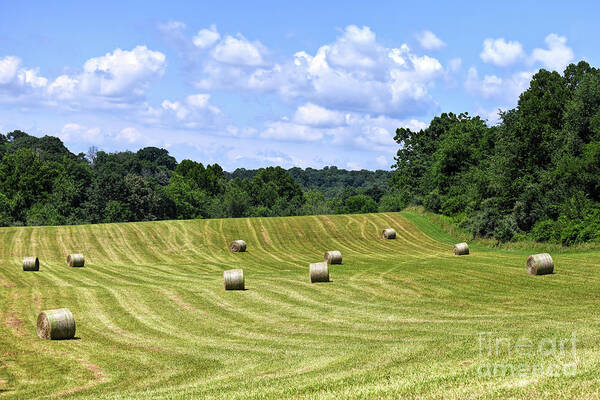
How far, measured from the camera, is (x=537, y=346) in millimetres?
16578

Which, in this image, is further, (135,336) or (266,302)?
(266,302)

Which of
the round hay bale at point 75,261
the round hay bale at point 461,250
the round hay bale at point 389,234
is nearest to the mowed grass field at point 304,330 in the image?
the round hay bale at point 75,261

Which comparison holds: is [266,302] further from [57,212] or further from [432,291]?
[57,212]

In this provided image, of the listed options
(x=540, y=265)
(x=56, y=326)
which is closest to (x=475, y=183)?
(x=540, y=265)

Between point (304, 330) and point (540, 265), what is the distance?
19436 millimetres

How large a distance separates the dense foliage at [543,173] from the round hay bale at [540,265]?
20462 millimetres

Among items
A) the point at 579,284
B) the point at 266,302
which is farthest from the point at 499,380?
the point at 579,284

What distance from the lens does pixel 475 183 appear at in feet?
257

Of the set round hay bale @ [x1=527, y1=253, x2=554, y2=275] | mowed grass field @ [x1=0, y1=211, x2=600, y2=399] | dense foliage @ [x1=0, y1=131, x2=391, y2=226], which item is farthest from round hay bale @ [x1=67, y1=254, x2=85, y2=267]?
dense foliage @ [x1=0, y1=131, x2=391, y2=226]

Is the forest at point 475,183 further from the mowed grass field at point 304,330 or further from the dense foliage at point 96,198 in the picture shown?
the mowed grass field at point 304,330

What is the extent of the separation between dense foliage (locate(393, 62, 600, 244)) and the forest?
4.5 inches

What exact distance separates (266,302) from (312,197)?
14812 cm

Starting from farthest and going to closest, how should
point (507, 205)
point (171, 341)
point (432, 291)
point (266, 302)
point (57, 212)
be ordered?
point (57, 212), point (507, 205), point (432, 291), point (266, 302), point (171, 341)

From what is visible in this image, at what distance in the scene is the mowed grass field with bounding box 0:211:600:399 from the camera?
13523 mm
